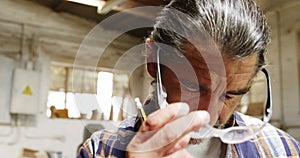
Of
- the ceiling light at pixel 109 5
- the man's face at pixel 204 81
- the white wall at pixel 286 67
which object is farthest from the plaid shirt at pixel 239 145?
the white wall at pixel 286 67

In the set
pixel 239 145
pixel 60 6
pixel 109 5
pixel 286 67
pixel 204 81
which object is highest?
pixel 60 6

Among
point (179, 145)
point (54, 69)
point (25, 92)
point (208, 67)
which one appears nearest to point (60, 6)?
point (54, 69)

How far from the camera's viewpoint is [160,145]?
44cm

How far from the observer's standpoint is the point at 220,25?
2.02ft

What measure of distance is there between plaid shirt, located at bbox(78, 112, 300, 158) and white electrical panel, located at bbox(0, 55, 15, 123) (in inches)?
115

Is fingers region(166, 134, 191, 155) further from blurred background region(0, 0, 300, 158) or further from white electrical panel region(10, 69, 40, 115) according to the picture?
white electrical panel region(10, 69, 40, 115)

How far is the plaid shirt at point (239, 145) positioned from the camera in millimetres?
678

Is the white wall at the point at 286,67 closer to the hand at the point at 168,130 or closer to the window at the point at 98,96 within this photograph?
the window at the point at 98,96

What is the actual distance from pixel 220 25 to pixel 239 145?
0.87 ft

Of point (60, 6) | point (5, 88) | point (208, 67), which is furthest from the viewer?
point (60, 6)

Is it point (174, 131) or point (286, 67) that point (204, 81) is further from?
point (286, 67)

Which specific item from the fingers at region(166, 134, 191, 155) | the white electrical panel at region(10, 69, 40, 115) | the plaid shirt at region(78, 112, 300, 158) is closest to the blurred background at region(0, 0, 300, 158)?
the white electrical panel at region(10, 69, 40, 115)

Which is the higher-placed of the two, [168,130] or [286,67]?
[286,67]

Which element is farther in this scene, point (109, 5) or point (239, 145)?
point (109, 5)
